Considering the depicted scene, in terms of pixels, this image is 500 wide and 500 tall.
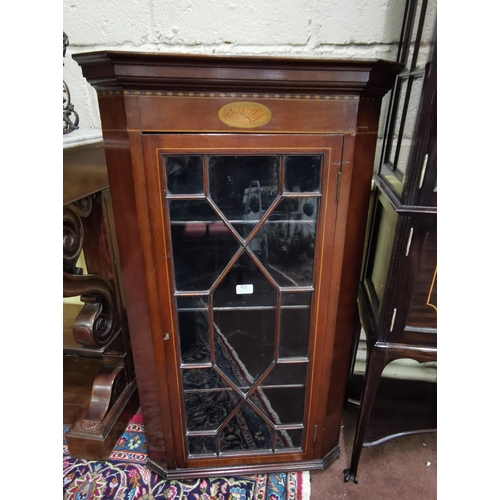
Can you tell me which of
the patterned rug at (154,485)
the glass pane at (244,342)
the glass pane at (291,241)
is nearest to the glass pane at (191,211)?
the glass pane at (291,241)

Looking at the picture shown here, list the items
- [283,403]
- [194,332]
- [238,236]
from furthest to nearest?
[283,403] < [194,332] < [238,236]

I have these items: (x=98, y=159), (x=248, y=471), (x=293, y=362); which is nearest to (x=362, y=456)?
(x=248, y=471)

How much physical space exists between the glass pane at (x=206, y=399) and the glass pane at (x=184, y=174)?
19.8 inches

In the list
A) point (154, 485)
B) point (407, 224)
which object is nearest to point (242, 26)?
point (407, 224)

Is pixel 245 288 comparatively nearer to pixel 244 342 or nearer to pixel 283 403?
pixel 244 342

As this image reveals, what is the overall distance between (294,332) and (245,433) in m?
0.39

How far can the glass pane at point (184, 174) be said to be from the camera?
0.79m

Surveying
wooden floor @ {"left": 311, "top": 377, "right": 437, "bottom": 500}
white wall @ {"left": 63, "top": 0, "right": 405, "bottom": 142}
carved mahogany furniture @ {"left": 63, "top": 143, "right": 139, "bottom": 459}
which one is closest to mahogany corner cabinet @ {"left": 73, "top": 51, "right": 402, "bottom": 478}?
wooden floor @ {"left": 311, "top": 377, "right": 437, "bottom": 500}

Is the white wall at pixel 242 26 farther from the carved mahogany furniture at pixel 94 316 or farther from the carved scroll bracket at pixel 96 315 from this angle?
the carved scroll bracket at pixel 96 315

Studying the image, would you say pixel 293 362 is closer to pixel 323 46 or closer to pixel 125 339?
pixel 125 339

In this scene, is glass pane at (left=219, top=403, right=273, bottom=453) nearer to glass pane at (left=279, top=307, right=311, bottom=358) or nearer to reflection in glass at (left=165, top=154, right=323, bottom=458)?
reflection in glass at (left=165, top=154, right=323, bottom=458)

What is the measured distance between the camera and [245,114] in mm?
756

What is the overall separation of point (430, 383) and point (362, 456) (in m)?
0.45

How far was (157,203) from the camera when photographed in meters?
0.82
